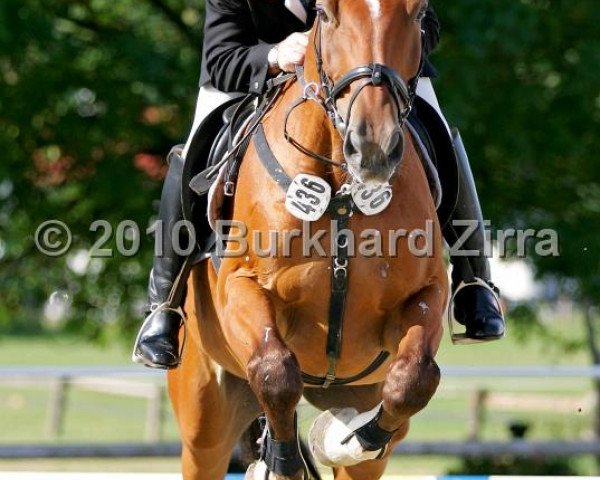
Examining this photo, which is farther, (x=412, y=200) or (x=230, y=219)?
(x=230, y=219)

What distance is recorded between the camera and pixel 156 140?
995cm

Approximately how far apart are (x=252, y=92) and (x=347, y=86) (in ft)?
3.46

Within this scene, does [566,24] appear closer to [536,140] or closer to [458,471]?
[536,140]

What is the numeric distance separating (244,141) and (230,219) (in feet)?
1.11

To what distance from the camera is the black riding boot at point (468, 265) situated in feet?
18.1

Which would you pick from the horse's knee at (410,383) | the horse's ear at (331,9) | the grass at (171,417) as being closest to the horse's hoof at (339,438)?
the horse's knee at (410,383)

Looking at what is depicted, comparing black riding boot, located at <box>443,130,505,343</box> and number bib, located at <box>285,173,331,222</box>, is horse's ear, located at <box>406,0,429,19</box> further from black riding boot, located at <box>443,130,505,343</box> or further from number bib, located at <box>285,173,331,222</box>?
black riding boot, located at <box>443,130,505,343</box>

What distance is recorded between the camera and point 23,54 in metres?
9.18

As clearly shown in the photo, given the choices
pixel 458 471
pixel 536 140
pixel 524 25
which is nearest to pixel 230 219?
pixel 524 25

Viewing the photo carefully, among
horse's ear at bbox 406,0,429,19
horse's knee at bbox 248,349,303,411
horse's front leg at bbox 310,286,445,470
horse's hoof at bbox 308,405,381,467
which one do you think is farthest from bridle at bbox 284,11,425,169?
horse's hoof at bbox 308,405,381,467

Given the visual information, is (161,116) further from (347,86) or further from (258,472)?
(347,86)

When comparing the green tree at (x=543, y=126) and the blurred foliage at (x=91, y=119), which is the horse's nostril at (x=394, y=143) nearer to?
the green tree at (x=543, y=126)

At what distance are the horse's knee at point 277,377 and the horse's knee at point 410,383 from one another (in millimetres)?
349

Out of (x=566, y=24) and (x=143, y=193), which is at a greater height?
(x=566, y=24)
